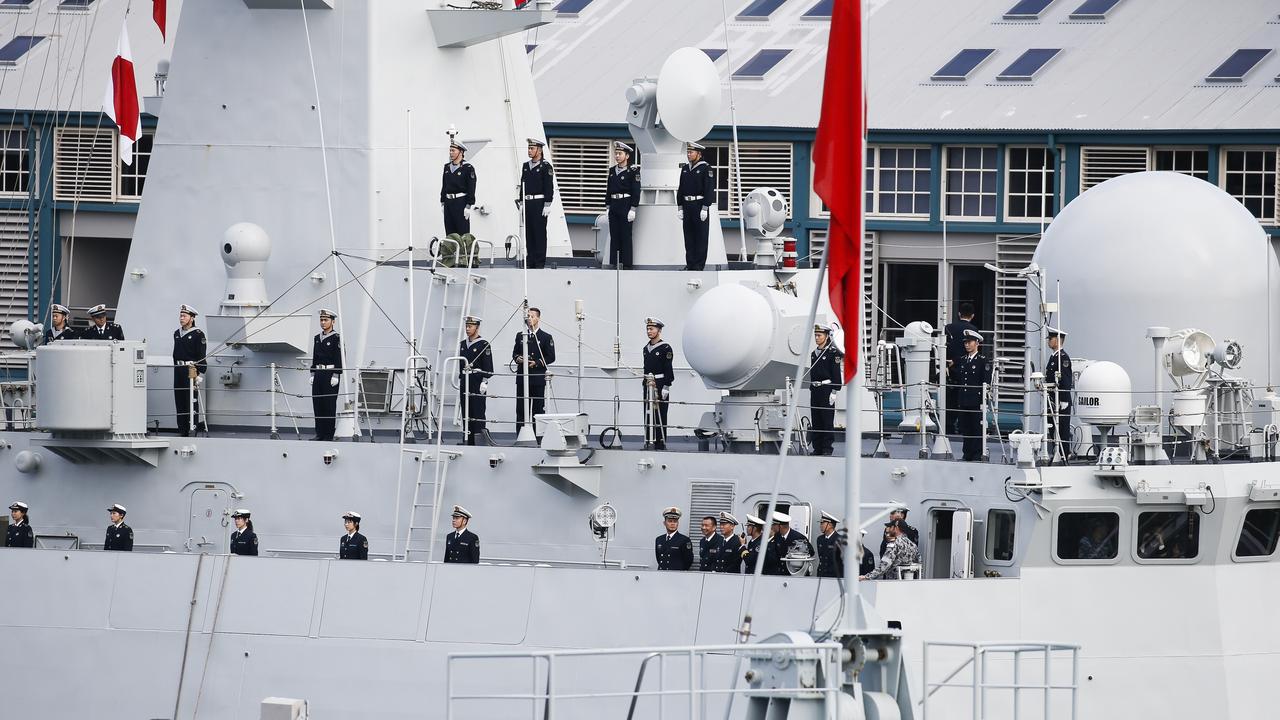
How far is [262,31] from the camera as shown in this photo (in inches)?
658

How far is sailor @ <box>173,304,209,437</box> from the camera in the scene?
15.8 metres

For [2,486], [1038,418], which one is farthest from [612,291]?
[2,486]

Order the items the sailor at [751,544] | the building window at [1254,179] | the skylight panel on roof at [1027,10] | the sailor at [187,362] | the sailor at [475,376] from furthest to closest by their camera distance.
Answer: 1. the skylight panel on roof at [1027,10]
2. the building window at [1254,179]
3. the sailor at [187,362]
4. the sailor at [475,376]
5. the sailor at [751,544]

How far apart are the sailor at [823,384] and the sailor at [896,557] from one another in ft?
4.36

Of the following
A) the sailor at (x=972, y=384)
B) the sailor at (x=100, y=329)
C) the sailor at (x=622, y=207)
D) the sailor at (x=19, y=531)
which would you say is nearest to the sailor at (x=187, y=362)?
the sailor at (x=100, y=329)

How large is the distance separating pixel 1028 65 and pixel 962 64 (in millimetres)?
961

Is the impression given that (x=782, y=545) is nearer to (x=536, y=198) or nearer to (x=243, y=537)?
(x=243, y=537)

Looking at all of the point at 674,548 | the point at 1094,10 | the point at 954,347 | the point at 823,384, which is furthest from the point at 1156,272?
the point at 1094,10

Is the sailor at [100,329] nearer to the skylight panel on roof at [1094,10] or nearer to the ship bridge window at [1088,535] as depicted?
the ship bridge window at [1088,535]

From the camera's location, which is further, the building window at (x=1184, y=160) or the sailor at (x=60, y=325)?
the building window at (x=1184, y=160)

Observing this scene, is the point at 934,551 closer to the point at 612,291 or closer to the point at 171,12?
the point at 612,291

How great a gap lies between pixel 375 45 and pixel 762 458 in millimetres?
5348

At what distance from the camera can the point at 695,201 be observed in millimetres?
16078

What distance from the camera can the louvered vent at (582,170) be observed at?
2895 centimetres
